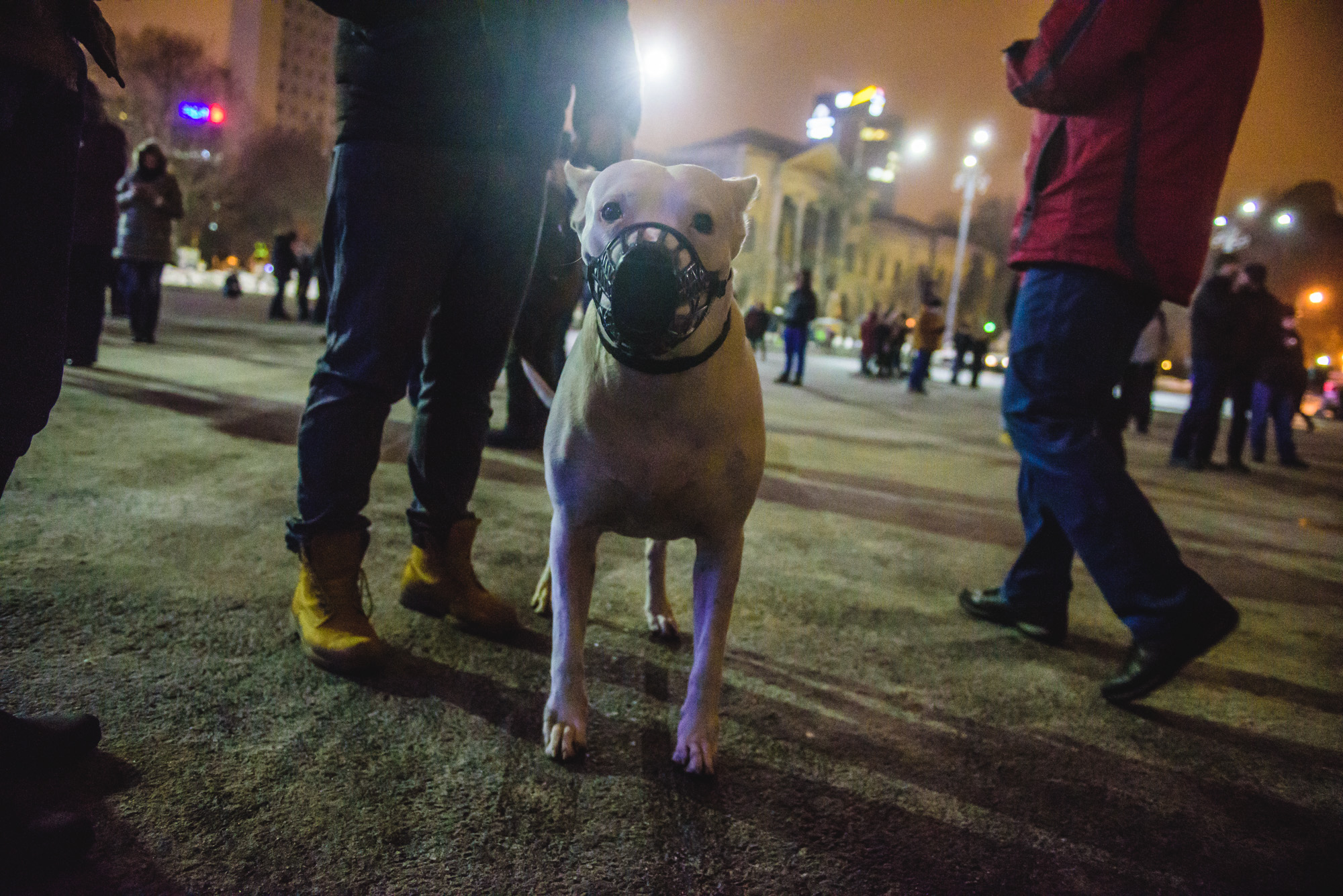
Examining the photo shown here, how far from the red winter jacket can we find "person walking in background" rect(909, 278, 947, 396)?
12276mm

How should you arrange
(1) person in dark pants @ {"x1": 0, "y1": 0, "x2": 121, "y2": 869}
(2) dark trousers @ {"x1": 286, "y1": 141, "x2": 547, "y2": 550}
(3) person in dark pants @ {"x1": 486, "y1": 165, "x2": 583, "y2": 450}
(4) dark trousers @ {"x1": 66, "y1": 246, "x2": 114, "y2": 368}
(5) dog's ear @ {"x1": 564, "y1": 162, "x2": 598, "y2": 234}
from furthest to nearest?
1. (4) dark trousers @ {"x1": 66, "y1": 246, "x2": 114, "y2": 368}
2. (3) person in dark pants @ {"x1": 486, "y1": 165, "x2": 583, "y2": 450}
3. (2) dark trousers @ {"x1": 286, "y1": 141, "x2": 547, "y2": 550}
4. (5) dog's ear @ {"x1": 564, "y1": 162, "x2": 598, "y2": 234}
5. (1) person in dark pants @ {"x1": 0, "y1": 0, "x2": 121, "y2": 869}

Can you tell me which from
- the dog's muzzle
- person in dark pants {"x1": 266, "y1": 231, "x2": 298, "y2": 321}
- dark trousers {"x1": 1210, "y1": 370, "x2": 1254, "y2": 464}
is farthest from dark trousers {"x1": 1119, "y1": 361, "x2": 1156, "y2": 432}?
person in dark pants {"x1": 266, "y1": 231, "x2": 298, "y2": 321}

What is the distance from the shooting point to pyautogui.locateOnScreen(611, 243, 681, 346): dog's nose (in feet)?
4.71

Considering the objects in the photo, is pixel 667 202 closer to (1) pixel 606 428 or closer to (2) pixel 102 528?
(1) pixel 606 428

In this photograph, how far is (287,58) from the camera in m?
82.7

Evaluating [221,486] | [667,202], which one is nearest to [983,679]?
[667,202]

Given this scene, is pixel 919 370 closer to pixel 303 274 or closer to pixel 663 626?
pixel 303 274

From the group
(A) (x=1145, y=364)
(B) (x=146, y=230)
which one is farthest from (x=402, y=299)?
(A) (x=1145, y=364)

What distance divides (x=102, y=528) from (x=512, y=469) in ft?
6.72

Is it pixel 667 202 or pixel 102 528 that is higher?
pixel 667 202

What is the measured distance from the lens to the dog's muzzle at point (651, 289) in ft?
4.72

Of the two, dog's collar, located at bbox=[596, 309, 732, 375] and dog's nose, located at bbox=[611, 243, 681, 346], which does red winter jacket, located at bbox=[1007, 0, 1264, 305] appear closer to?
dog's collar, located at bbox=[596, 309, 732, 375]

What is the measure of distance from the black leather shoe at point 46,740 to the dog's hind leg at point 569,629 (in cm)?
89

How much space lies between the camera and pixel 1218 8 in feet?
7.02
